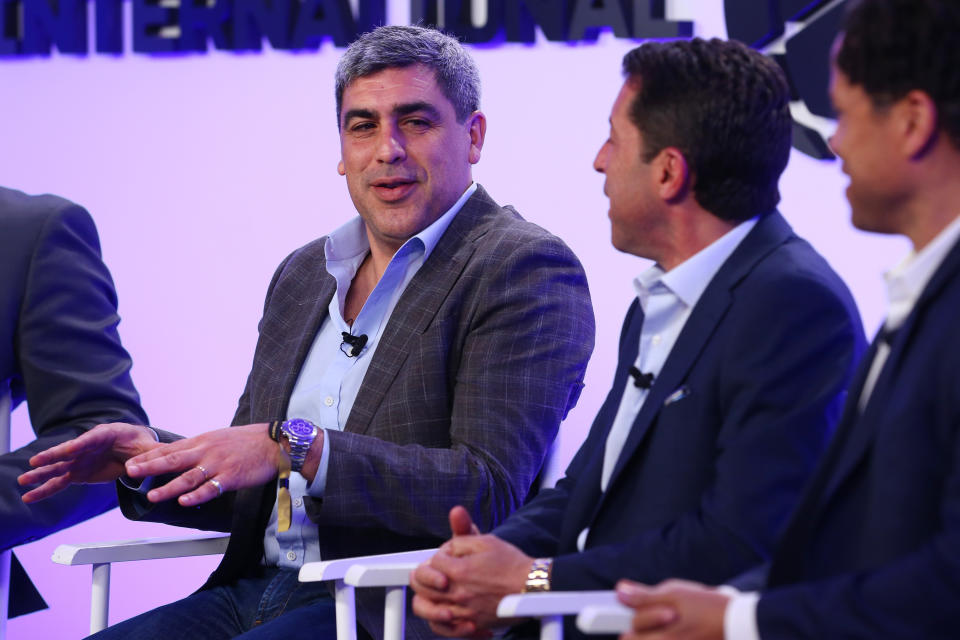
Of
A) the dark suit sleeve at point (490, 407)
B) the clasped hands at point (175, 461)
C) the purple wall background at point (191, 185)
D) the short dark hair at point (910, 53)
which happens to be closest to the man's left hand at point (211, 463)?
the clasped hands at point (175, 461)

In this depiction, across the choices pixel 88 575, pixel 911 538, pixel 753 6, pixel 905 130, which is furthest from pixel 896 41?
pixel 88 575

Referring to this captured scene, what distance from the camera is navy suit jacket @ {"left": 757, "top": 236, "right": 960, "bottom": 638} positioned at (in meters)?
1.17

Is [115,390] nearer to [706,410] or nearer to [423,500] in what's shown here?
[423,500]

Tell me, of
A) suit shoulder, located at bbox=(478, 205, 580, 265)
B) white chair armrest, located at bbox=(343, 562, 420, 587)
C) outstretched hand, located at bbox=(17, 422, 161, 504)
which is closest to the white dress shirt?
white chair armrest, located at bbox=(343, 562, 420, 587)

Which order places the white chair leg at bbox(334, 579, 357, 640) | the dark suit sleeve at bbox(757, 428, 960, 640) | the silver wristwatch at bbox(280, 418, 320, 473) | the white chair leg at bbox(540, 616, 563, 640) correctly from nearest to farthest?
the dark suit sleeve at bbox(757, 428, 960, 640), the white chair leg at bbox(540, 616, 563, 640), the white chair leg at bbox(334, 579, 357, 640), the silver wristwatch at bbox(280, 418, 320, 473)

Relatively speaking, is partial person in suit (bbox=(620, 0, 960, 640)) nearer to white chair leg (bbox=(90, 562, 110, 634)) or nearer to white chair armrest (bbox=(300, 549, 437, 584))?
white chair armrest (bbox=(300, 549, 437, 584))

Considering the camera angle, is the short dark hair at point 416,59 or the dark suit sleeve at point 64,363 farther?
the short dark hair at point 416,59

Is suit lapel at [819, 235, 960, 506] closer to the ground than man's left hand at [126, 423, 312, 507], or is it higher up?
higher up

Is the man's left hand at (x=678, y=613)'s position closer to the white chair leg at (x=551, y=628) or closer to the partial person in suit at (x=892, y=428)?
the partial person in suit at (x=892, y=428)

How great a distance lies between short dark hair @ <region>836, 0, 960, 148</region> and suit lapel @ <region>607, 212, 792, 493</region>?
0.43m

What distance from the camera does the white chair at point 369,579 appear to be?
186 centimetres

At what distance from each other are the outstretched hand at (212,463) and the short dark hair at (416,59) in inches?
34.4

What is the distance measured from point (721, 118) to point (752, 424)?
1.50ft

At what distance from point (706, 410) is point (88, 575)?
3001mm
